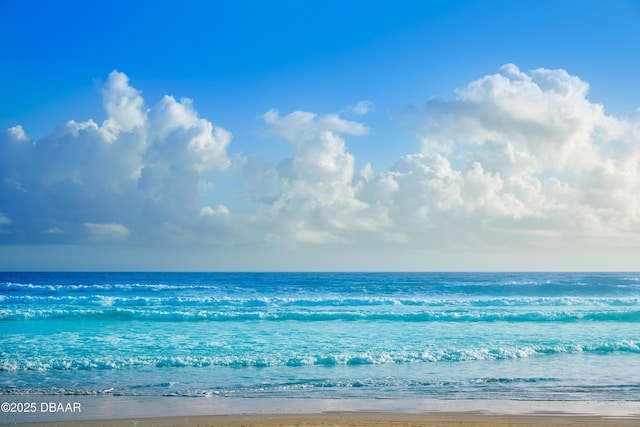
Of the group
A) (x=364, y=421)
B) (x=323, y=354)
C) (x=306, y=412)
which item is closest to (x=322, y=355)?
(x=323, y=354)

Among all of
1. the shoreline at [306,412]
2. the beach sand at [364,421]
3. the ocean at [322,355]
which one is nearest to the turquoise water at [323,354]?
the ocean at [322,355]

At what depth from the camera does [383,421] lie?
8.98 metres

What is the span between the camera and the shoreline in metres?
8.98

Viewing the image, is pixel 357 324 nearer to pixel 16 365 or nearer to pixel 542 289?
pixel 16 365

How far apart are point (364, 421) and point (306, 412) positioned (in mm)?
1217

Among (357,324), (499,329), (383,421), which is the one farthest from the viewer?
(357,324)

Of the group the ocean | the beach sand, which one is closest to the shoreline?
the beach sand

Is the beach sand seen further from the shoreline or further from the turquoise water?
the turquoise water

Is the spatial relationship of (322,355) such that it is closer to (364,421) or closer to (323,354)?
(323,354)

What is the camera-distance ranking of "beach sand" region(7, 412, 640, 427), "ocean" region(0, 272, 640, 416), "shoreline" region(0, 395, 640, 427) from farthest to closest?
"ocean" region(0, 272, 640, 416), "shoreline" region(0, 395, 640, 427), "beach sand" region(7, 412, 640, 427)

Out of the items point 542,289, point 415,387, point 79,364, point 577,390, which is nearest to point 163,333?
point 79,364

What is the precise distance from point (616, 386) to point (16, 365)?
14547 mm

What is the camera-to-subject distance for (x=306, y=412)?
9617 mm

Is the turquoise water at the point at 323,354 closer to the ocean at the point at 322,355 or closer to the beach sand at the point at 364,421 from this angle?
the ocean at the point at 322,355
